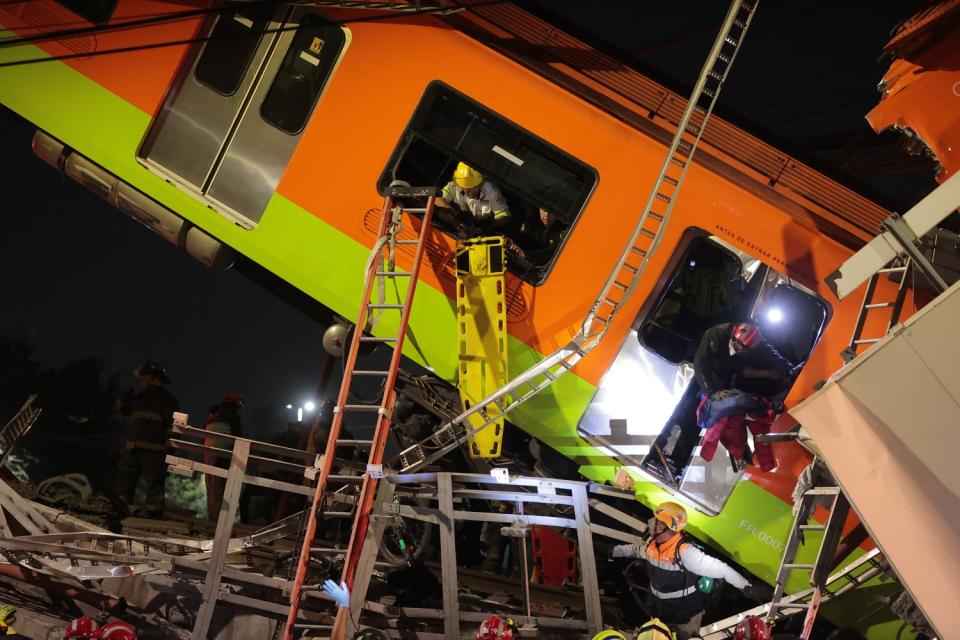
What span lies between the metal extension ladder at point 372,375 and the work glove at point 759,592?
115 inches

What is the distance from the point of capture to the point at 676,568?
5.90 metres

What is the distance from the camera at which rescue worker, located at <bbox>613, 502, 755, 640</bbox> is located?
584 cm

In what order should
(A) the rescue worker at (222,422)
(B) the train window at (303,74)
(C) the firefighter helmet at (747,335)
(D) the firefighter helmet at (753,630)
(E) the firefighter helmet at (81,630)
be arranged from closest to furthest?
(E) the firefighter helmet at (81,630) → (D) the firefighter helmet at (753,630) → (C) the firefighter helmet at (747,335) → (B) the train window at (303,74) → (A) the rescue worker at (222,422)

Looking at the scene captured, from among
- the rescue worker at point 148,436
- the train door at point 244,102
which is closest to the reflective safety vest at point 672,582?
the train door at point 244,102

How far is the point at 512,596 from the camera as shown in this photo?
22.9ft

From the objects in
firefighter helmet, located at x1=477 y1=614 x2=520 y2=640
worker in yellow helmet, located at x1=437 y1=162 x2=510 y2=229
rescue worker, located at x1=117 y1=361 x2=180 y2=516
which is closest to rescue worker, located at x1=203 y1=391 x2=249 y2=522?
rescue worker, located at x1=117 y1=361 x2=180 y2=516

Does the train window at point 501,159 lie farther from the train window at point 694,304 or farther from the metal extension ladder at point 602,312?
the train window at point 694,304

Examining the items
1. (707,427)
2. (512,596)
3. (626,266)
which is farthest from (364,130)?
(512,596)

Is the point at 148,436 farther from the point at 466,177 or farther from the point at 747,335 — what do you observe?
the point at 747,335

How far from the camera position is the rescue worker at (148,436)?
7.66m

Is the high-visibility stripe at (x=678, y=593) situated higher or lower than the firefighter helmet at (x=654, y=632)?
higher

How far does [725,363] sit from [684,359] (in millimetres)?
453

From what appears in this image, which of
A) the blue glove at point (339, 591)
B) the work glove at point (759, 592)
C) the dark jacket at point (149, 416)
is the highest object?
the dark jacket at point (149, 416)

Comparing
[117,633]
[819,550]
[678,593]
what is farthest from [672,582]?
[117,633]
